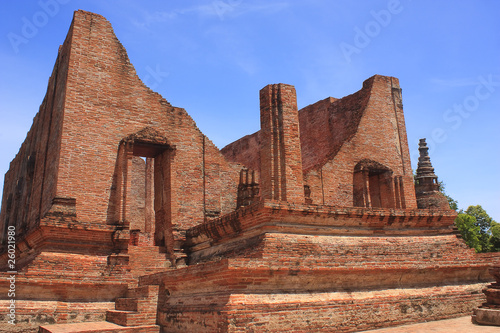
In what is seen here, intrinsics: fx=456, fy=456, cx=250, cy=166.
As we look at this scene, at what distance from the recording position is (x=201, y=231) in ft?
32.2

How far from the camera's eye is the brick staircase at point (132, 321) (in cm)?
700

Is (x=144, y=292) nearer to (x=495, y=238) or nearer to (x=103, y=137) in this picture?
(x=103, y=137)

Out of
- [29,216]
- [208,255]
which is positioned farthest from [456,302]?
[29,216]

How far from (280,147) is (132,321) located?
5.43 meters

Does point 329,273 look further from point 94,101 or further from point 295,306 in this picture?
point 94,101

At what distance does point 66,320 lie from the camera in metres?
8.18

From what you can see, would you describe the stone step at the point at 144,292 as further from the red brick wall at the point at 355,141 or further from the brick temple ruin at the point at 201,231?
the red brick wall at the point at 355,141

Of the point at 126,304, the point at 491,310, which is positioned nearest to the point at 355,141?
the point at 491,310

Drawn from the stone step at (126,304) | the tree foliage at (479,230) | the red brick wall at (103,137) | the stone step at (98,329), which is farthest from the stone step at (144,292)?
the tree foliage at (479,230)

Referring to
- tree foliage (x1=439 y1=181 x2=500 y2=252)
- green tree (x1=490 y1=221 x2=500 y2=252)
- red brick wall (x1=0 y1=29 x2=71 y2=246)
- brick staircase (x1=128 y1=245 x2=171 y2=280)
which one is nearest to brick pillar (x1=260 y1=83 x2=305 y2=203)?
brick staircase (x1=128 y1=245 x2=171 y2=280)

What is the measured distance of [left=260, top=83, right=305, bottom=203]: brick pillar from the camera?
35.6ft

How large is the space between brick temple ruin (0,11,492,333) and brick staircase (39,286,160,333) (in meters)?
0.03

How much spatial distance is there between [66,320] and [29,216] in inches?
216

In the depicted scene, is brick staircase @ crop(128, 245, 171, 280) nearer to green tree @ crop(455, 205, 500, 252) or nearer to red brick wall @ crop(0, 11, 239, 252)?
red brick wall @ crop(0, 11, 239, 252)
